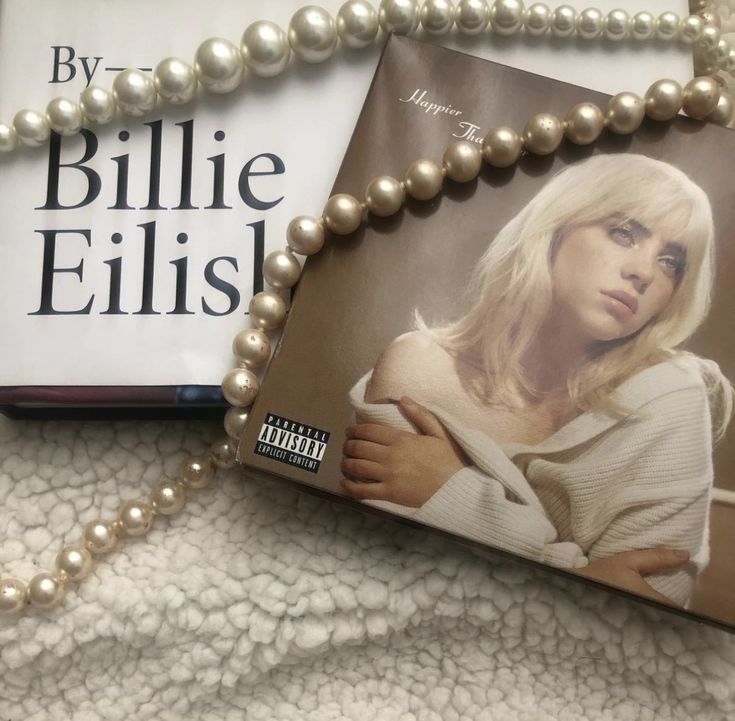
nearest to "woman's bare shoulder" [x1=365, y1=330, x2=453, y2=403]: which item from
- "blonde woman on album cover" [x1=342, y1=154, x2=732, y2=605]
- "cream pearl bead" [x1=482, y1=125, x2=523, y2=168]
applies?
"blonde woman on album cover" [x1=342, y1=154, x2=732, y2=605]

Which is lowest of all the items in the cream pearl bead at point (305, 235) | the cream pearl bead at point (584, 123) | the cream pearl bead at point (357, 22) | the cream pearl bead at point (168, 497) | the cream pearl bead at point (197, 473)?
the cream pearl bead at point (168, 497)

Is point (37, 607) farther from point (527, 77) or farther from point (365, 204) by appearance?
point (527, 77)

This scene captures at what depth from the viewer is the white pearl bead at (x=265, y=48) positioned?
43 cm

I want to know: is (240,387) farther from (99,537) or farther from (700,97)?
(700,97)

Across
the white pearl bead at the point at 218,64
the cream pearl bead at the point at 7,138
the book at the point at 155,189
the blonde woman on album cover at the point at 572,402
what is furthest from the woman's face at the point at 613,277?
the cream pearl bead at the point at 7,138

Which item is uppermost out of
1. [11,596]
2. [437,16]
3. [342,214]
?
[437,16]

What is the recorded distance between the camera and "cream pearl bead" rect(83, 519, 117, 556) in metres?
0.41

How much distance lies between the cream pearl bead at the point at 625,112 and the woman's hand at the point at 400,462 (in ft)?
0.64

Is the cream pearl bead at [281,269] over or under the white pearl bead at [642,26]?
under

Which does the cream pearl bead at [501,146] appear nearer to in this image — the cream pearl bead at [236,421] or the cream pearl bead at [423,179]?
the cream pearl bead at [423,179]

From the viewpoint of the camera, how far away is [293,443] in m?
0.38

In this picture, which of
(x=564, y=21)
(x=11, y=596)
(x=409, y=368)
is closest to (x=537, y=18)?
(x=564, y=21)

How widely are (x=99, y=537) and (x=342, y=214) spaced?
221 mm

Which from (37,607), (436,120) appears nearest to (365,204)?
(436,120)
